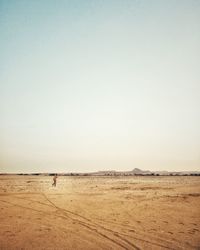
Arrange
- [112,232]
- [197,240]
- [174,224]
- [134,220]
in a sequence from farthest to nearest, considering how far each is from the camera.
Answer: [134,220] → [174,224] → [112,232] → [197,240]

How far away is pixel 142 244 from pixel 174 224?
11.7 ft

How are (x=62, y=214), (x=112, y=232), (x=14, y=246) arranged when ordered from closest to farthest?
(x=14, y=246)
(x=112, y=232)
(x=62, y=214)

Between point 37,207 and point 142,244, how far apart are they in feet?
33.5

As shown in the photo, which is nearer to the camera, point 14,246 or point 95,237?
point 14,246

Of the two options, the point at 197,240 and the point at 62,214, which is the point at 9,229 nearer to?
the point at 62,214

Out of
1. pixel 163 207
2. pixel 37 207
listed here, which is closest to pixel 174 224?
pixel 163 207

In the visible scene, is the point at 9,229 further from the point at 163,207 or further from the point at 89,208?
the point at 163,207

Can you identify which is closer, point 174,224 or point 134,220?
point 174,224

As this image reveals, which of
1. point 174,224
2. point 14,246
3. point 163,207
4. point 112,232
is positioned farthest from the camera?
point 163,207

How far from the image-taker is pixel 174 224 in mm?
12844

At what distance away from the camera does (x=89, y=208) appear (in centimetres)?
1797

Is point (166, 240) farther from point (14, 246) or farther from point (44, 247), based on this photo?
point (14, 246)

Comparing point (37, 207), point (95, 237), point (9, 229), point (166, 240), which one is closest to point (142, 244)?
point (166, 240)

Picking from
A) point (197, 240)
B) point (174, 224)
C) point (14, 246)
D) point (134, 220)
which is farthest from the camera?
point (134, 220)
